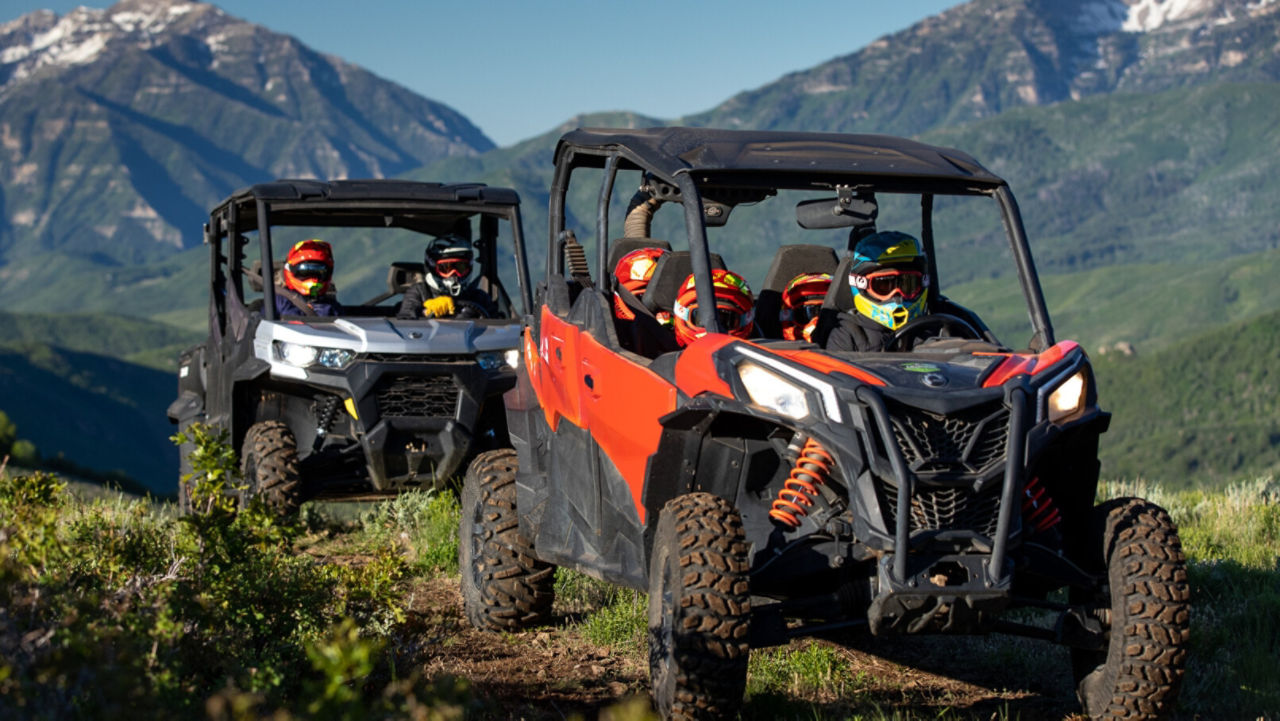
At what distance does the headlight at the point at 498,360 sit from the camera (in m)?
10.6

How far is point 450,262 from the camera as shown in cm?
1173

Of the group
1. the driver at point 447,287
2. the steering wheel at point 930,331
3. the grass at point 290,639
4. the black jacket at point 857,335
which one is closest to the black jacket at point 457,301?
the driver at point 447,287

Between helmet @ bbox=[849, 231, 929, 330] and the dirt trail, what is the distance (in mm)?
1596

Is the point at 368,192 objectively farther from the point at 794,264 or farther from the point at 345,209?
the point at 794,264

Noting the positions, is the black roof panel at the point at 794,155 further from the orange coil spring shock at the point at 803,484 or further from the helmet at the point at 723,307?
the orange coil spring shock at the point at 803,484

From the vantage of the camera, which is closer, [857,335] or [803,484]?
[803,484]

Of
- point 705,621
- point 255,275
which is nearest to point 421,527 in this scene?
point 255,275

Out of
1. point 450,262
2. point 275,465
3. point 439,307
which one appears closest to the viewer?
point 275,465

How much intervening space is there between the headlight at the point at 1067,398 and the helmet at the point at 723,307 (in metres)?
1.38

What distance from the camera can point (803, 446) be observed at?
5332mm

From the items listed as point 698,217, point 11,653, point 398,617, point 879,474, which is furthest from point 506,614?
point 11,653

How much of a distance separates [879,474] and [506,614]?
3128 millimetres

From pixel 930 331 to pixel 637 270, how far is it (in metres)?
1.52

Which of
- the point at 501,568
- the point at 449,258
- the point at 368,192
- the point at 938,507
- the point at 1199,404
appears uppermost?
the point at 368,192
